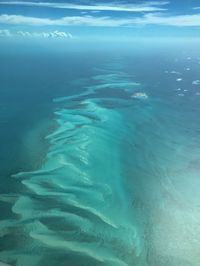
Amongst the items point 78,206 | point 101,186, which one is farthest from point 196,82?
point 78,206

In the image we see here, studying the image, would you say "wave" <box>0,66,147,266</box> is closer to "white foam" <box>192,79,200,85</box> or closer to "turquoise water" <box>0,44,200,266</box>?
"turquoise water" <box>0,44,200,266</box>

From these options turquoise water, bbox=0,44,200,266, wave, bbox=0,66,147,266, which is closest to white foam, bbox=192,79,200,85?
turquoise water, bbox=0,44,200,266

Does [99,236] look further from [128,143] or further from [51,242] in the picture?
[128,143]

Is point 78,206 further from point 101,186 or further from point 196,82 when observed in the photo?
point 196,82

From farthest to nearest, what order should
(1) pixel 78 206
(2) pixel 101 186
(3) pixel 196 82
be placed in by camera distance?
(3) pixel 196 82 < (2) pixel 101 186 < (1) pixel 78 206

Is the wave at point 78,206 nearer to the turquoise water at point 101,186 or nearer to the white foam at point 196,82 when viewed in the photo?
the turquoise water at point 101,186

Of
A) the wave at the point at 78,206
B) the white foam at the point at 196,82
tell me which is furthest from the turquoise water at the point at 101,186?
the white foam at the point at 196,82

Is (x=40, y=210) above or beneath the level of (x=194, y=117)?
above

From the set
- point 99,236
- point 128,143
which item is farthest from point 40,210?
point 128,143
